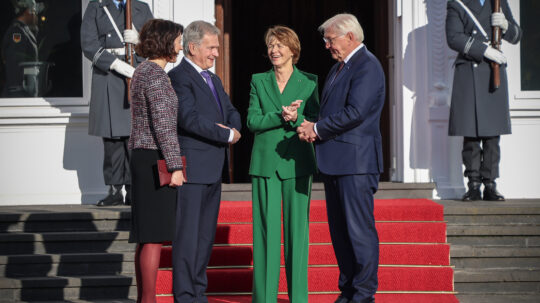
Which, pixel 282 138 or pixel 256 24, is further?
pixel 256 24

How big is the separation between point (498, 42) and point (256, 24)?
3796mm

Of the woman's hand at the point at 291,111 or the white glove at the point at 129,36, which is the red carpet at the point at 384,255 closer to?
the woman's hand at the point at 291,111

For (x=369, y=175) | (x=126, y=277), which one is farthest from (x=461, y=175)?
(x=126, y=277)

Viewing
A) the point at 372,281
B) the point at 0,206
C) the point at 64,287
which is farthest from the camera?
the point at 0,206

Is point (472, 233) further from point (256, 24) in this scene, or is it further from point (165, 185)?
point (256, 24)

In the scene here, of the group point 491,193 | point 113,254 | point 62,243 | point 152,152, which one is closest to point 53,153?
point 62,243

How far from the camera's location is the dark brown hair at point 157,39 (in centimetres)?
405

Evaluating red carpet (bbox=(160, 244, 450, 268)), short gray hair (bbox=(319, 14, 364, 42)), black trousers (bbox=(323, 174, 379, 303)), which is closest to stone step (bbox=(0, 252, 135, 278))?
red carpet (bbox=(160, 244, 450, 268))

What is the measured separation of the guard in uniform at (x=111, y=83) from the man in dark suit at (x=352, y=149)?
273 cm

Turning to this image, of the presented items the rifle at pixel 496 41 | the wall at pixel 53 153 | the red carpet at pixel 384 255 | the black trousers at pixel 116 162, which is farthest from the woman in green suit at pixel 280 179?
the wall at pixel 53 153

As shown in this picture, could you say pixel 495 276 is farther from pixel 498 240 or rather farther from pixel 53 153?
pixel 53 153

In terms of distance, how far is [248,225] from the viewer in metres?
5.74

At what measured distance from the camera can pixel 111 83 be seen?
666cm

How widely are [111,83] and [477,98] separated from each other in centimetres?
342
